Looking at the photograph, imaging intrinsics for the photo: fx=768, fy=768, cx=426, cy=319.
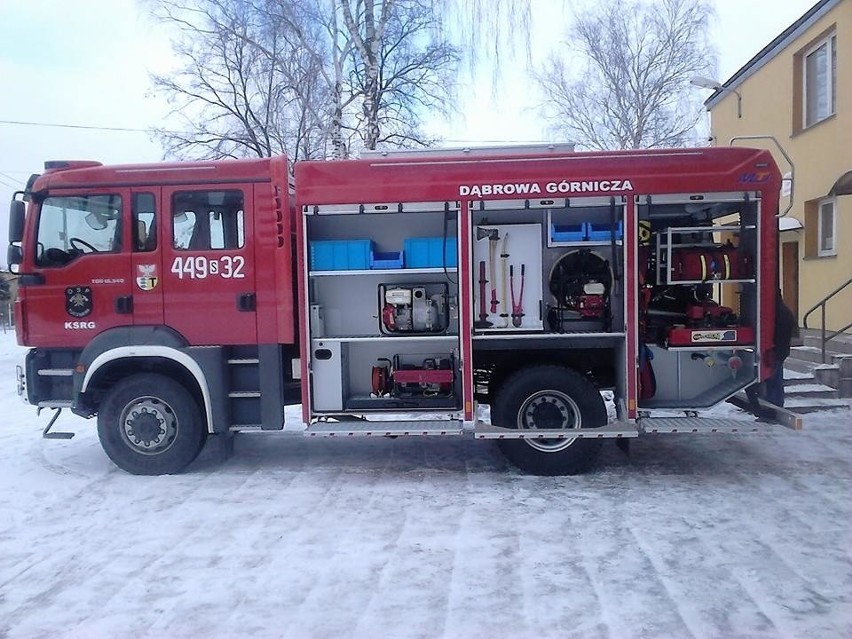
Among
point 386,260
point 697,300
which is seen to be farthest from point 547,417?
point 386,260

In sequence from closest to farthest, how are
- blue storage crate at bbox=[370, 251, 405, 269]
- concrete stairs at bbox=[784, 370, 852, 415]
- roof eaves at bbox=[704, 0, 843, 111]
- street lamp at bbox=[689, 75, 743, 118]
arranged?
blue storage crate at bbox=[370, 251, 405, 269] < concrete stairs at bbox=[784, 370, 852, 415] < roof eaves at bbox=[704, 0, 843, 111] < street lamp at bbox=[689, 75, 743, 118]

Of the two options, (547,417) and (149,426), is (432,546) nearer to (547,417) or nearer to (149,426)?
(547,417)

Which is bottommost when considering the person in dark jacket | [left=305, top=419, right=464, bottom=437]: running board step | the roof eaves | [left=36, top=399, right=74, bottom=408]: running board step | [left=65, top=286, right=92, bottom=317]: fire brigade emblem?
[left=305, top=419, right=464, bottom=437]: running board step

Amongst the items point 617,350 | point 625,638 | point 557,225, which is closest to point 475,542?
point 625,638

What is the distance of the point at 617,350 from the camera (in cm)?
709

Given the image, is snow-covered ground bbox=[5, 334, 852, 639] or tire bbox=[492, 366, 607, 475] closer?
snow-covered ground bbox=[5, 334, 852, 639]

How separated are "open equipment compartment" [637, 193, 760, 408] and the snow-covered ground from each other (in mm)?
870

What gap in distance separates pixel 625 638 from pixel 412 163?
4.36 metres

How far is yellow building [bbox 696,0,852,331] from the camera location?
41.7 feet

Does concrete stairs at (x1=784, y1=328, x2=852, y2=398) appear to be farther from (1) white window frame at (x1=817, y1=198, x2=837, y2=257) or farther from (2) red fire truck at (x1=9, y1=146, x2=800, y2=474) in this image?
(2) red fire truck at (x1=9, y1=146, x2=800, y2=474)

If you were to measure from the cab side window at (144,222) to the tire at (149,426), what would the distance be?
1.23 m

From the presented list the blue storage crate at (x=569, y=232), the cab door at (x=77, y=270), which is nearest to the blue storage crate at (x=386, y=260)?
the blue storage crate at (x=569, y=232)

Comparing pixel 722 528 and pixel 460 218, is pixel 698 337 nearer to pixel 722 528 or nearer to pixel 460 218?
pixel 722 528

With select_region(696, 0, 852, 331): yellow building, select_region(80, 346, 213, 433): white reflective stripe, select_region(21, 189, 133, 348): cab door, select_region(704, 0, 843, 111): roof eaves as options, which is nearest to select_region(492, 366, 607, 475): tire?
select_region(80, 346, 213, 433): white reflective stripe
